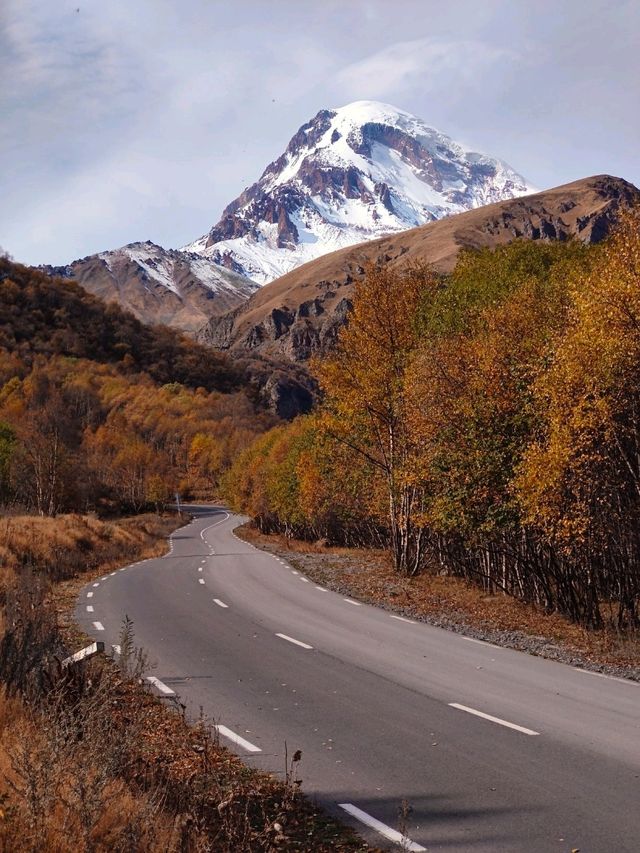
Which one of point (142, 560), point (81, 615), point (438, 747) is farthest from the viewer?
point (142, 560)

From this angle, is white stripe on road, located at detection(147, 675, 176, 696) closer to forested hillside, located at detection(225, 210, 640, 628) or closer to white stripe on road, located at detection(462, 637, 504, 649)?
A: white stripe on road, located at detection(462, 637, 504, 649)

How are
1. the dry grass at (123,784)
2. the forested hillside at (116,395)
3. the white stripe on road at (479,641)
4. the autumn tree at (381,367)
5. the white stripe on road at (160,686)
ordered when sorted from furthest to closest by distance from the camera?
the forested hillside at (116,395), the autumn tree at (381,367), the white stripe on road at (479,641), the white stripe on road at (160,686), the dry grass at (123,784)

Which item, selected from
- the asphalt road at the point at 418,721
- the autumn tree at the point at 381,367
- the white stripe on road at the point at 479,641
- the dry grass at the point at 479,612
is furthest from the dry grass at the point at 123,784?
the autumn tree at the point at 381,367

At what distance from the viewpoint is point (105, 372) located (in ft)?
500

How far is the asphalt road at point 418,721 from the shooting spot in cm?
620

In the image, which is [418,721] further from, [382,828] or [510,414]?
[510,414]

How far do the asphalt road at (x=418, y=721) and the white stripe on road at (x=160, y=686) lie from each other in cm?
6

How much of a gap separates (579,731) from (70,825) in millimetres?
6101

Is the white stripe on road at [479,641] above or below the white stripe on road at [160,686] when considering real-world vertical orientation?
below

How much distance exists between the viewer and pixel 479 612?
18312 millimetres

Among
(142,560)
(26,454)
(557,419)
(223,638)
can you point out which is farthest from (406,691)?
(26,454)

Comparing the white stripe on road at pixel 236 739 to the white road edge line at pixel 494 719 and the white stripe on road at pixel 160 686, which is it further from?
the white road edge line at pixel 494 719

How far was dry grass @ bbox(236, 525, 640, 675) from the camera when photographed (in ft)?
44.9

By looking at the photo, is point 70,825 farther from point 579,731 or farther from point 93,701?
point 579,731
